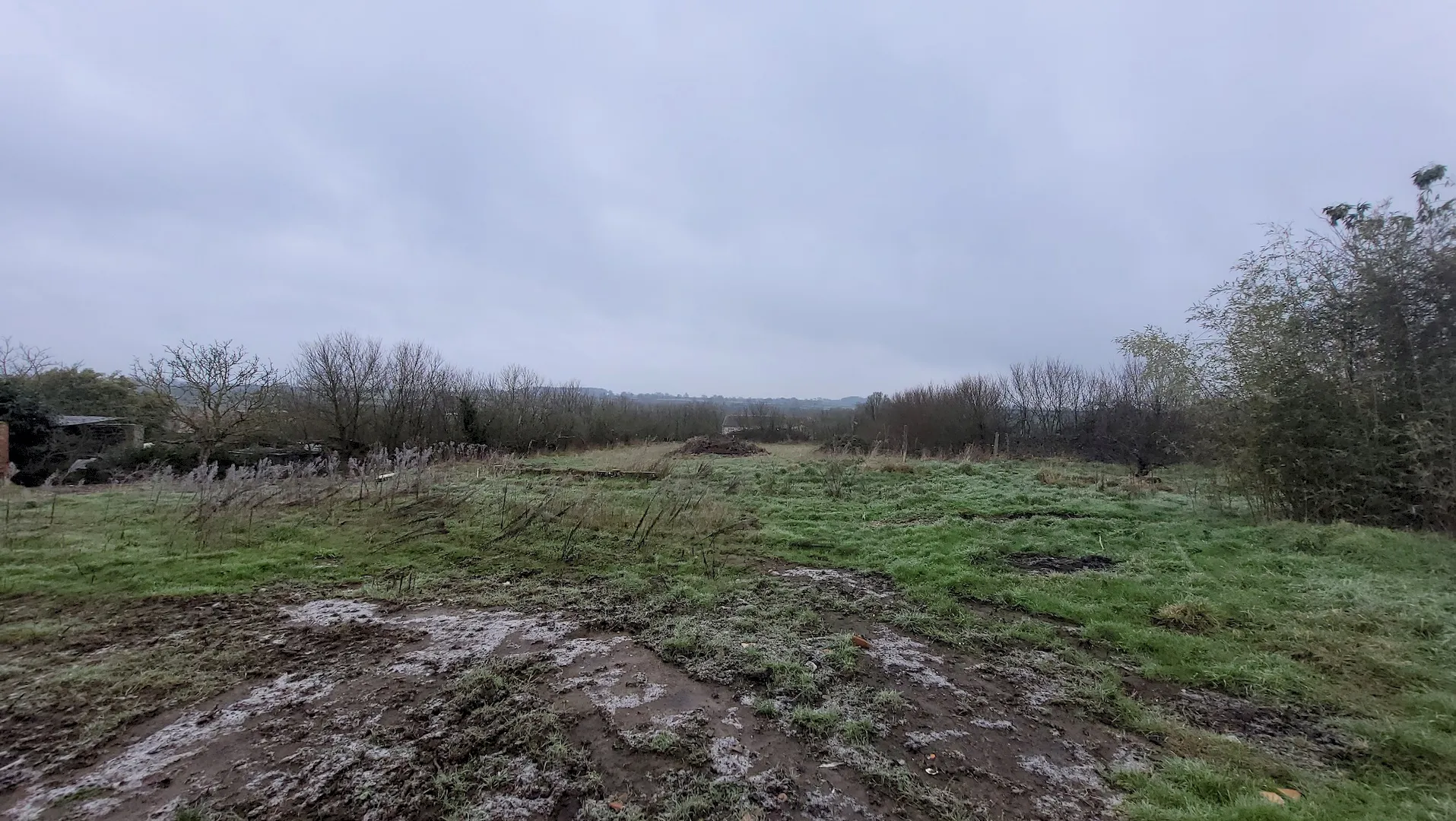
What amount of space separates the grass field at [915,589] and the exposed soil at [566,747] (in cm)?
21

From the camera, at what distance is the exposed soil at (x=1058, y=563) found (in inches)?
221

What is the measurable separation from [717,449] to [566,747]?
22.5 meters

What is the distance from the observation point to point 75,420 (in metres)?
15.6

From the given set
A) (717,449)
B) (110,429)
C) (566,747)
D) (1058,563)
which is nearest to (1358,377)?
(1058,563)

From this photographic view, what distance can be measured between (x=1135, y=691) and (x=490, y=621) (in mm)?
4357

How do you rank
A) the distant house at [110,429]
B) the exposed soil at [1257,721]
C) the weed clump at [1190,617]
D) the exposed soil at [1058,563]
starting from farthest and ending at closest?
the distant house at [110,429], the exposed soil at [1058,563], the weed clump at [1190,617], the exposed soil at [1257,721]

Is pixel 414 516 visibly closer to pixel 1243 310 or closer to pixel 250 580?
pixel 250 580

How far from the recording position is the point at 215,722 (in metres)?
2.56

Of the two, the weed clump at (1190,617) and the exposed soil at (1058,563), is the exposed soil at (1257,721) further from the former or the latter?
the exposed soil at (1058,563)

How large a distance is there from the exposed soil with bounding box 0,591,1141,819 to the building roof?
747 inches

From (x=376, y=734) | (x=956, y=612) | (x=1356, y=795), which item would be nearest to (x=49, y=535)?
(x=376, y=734)

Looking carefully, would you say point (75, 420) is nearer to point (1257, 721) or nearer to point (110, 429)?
point (110, 429)

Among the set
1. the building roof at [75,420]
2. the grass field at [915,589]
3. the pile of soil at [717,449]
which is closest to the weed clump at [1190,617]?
the grass field at [915,589]

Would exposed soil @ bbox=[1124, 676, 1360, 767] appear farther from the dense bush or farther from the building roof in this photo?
the building roof
